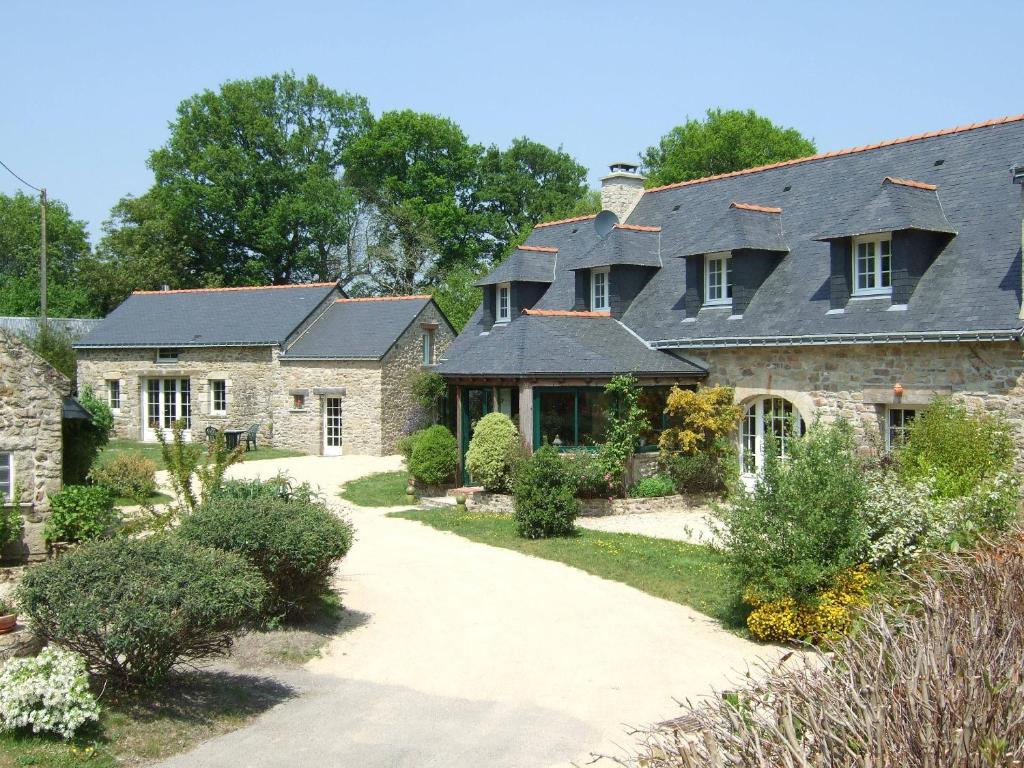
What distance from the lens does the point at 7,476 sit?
502 inches

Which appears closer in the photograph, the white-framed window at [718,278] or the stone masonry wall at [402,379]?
the white-framed window at [718,278]

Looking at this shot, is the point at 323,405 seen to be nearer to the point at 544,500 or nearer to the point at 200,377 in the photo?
the point at 200,377

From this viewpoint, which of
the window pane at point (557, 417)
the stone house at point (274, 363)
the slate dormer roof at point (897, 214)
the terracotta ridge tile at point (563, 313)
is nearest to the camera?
the slate dormer roof at point (897, 214)

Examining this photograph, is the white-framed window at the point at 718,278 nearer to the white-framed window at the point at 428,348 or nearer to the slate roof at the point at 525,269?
the slate roof at the point at 525,269

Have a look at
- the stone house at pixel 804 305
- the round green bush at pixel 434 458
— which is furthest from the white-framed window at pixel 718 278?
the round green bush at pixel 434 458

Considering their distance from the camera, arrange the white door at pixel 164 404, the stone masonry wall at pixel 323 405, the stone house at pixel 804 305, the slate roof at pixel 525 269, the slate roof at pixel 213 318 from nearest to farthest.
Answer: the stone house at pixel 804 305, the slate roof at pixel 525 269, the stone masonry wall at pixel 323 405, the slate roof at pixel 213 318, the white door at pixel 164 404

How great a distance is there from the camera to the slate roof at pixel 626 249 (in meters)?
21.8

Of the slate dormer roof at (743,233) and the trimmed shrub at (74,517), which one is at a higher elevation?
the slate dormer roof at (743,233)

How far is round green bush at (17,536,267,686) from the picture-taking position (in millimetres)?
7016

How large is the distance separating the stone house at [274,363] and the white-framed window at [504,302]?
5169mm

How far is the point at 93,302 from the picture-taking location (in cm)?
5212

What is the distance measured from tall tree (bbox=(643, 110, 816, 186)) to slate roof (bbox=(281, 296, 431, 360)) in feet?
61.9

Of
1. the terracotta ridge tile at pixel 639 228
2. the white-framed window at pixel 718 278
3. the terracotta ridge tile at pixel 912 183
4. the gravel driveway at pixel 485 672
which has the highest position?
the terracotta ridge tile at pixel 639 228

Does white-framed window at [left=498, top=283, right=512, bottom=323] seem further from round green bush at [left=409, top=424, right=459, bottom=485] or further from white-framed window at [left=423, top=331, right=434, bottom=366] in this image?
white-framed window at [left=423, top=331, right=434, bottom=366]
